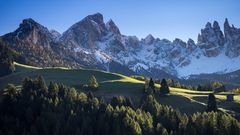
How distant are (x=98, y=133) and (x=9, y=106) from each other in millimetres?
31951

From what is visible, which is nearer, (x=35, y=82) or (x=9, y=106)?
Answer: (x=9, y=106)

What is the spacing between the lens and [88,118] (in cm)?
12188

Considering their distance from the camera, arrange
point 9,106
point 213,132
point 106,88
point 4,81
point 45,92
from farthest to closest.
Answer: point 4,81, point 106,88, point 45,92, point 9,106, point 213,132

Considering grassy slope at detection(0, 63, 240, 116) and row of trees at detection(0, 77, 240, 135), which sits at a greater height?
grassy slope at detection(0, 63, 240, 116)

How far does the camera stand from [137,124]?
383ft

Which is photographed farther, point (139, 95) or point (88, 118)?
point (139, 95)

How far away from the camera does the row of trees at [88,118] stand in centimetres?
11519

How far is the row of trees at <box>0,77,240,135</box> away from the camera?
11519 centimetres

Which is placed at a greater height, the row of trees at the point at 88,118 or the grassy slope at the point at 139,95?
the grassy slope at the point at 139,95

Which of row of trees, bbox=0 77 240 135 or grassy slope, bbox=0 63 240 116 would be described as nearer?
row of trees, bbox=0 77 240 135

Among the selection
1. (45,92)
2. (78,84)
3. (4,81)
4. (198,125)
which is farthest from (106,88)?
(198,125)

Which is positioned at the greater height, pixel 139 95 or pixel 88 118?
pixel 139 95

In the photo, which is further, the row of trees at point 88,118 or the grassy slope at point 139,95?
the grassy slope at point 139,95

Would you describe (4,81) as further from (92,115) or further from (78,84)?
(92,115)
